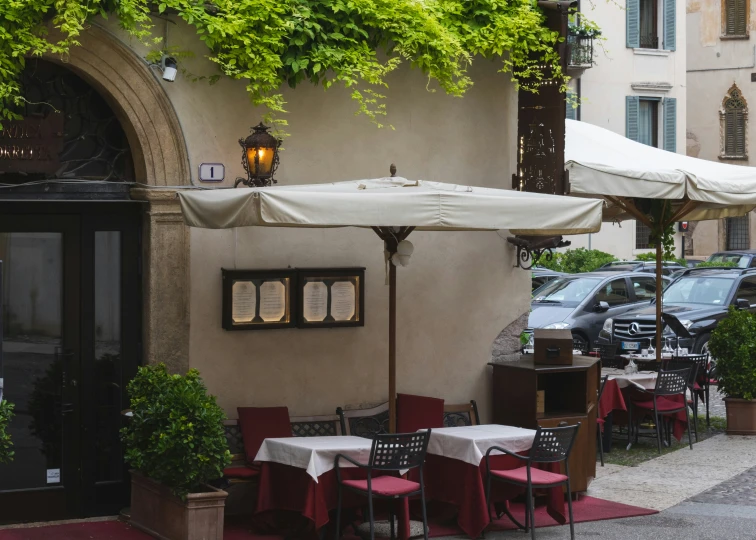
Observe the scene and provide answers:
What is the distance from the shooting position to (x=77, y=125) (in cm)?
896

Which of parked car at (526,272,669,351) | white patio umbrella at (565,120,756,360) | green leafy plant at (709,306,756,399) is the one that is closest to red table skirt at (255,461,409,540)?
white patio umbrella at (565,120,756,360)

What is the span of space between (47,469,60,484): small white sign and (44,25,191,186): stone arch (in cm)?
228

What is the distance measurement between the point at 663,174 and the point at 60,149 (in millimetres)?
5837

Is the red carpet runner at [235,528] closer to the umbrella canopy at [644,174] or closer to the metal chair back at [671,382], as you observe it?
the metal chair back at [671,382]

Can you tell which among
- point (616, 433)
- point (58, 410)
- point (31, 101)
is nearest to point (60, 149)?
point (31, 101)

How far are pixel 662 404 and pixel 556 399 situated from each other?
227 cm

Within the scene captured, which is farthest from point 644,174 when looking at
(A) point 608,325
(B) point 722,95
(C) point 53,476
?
(B) point 722,95

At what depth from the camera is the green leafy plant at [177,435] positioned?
7793 mm

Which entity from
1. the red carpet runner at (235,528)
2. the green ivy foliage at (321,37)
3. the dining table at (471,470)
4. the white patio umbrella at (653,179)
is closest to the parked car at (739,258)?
the white patio umbrella at (653,179)

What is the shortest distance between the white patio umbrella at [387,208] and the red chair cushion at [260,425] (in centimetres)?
172

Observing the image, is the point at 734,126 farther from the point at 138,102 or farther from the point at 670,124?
the point at 138,102

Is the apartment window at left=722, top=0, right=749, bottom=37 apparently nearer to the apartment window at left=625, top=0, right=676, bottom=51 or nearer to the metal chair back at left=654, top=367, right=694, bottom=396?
the apartment window at left=625, top=0, right=676, bottom=51

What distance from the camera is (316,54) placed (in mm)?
9156

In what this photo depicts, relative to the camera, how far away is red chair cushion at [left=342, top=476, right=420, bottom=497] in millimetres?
7809
